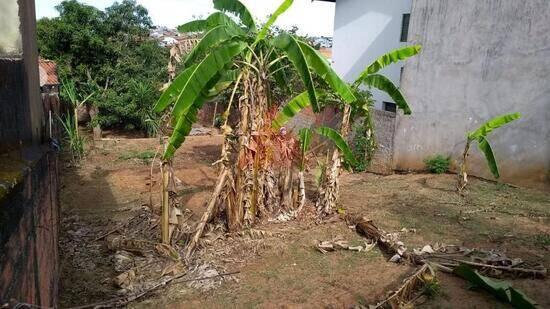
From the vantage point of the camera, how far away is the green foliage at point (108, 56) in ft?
49.1

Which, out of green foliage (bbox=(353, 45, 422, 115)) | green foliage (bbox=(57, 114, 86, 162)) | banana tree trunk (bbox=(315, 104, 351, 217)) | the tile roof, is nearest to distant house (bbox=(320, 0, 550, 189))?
green foliage (bbox=(353, 45, 422, 115))

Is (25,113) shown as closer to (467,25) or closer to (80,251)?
(80,251)

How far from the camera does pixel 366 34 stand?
598 inches

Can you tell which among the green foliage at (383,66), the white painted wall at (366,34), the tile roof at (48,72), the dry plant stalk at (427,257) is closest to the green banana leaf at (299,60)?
the green foliage at (383,66)

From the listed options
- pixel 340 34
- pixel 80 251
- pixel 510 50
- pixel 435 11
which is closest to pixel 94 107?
pixel 340 34

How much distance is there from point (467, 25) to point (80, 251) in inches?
368

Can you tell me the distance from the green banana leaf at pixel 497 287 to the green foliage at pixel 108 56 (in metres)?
12.8

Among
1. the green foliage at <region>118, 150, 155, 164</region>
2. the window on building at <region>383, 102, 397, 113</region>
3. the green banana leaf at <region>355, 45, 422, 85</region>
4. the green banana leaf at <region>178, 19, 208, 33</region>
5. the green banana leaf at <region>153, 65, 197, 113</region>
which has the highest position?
the green banana leaf at <region>178, 19, 208, 33</region>

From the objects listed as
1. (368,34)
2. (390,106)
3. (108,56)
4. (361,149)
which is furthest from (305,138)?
(108,56)

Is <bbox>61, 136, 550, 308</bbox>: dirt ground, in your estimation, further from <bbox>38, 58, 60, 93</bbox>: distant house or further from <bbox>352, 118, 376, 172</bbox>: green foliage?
<bbox>38, 58, 60, 93</bbox>: distant house

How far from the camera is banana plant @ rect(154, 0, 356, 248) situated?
4.80m

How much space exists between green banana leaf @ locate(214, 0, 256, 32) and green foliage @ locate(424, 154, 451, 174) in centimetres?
649

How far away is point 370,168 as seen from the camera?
11.3m

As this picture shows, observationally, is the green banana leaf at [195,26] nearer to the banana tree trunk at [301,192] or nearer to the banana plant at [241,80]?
the banana plant at [241,80]
